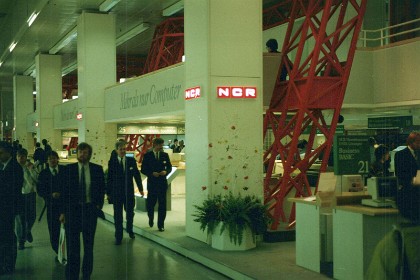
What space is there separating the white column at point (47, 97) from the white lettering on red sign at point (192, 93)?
790 inches

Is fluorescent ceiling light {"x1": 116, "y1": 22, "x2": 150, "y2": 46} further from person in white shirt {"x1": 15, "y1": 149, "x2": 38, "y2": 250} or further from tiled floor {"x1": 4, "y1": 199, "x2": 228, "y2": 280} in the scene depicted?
person in white shirt {"x1": 15, "y1": 149, "x2": 38, "y2": 250}

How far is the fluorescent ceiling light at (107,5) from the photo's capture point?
19000mm

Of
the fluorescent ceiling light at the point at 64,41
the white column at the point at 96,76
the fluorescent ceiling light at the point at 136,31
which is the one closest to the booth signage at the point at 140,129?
the white column at the point at 96,76

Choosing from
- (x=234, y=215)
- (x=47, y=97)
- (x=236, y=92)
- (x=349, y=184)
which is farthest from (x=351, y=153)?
(x=47, y=97)

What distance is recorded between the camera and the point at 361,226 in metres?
7.14

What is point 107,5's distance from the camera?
1950 centimetres

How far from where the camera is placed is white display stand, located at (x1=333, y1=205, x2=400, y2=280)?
7043mm

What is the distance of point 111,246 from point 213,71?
3703 millimetres

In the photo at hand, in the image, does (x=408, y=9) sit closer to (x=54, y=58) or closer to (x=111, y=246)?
(x=111, y=246)

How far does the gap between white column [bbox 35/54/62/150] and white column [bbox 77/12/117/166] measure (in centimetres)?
1012

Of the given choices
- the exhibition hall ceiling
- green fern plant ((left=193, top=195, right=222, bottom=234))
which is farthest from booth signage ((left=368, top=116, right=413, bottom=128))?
green fern plant ((left=193, top=195, right=222, bottom=234))

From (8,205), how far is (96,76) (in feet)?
40.2

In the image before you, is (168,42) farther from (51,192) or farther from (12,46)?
(51,192)

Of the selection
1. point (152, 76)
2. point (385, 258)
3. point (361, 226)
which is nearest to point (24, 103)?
point (152, 76)
